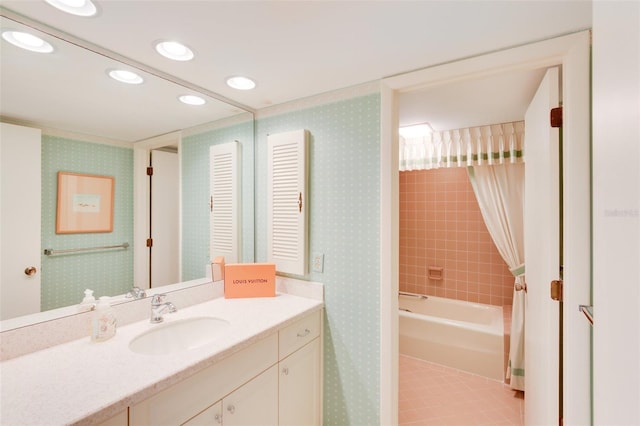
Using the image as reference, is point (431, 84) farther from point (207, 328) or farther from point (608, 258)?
point (207, 328)

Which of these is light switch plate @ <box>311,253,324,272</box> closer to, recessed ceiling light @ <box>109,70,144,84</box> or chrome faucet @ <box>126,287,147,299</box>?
chrome faucet @ <box>126,287,147,299</box>

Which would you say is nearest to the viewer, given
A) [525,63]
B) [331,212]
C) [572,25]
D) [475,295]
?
[572,25]

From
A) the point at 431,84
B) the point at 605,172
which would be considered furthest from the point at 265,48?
the point at 605,172

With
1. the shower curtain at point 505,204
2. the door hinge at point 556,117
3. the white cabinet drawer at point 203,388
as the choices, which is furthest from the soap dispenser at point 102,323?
the shower curtain at point 505,204

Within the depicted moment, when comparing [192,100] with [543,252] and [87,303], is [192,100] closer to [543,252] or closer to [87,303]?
[87,303]

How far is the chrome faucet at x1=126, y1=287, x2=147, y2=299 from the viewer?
1.41 metres

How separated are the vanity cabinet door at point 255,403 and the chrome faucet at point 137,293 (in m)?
0.67

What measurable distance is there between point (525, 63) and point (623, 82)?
37.3 inches

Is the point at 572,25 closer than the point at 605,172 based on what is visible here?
No

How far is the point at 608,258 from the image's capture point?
1.92 ft

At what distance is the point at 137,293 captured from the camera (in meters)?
1.42

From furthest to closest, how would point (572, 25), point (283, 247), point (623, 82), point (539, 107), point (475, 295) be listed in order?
point (475, 295)
point (283, 247)
point (539, 107)
point (572, 25)
point (623, 82)

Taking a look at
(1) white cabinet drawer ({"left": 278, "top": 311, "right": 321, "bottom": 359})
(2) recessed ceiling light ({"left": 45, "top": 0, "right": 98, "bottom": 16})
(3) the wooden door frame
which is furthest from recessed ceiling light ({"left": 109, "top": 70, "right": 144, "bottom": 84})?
(3) the wooden door frame

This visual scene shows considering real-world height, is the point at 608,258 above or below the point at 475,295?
above
